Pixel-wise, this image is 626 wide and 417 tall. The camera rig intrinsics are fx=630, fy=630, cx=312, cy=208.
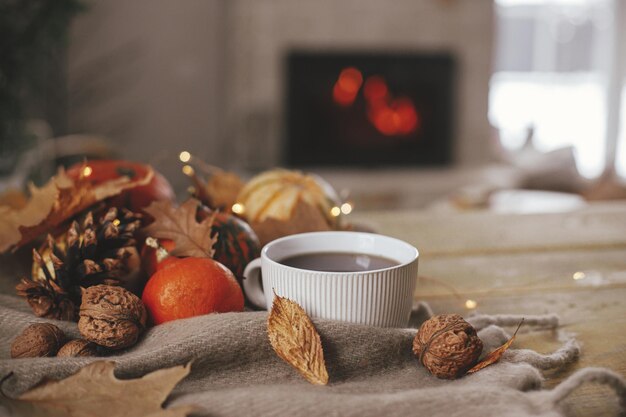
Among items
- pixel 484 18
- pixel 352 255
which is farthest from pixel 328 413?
pixel 484 18

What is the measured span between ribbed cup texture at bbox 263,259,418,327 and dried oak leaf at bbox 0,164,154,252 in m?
0.23

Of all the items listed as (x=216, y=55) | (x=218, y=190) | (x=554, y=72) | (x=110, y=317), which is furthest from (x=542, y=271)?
(x=554, y=72)

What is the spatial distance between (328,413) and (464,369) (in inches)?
5.5

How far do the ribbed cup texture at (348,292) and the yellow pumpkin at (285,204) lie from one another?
0.19 meters

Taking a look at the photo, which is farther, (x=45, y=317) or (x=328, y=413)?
(x=45, y=317)

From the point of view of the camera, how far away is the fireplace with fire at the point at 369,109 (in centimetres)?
402

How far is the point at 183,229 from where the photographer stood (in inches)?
25.3

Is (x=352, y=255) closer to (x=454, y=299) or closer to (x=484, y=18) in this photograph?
(x=454, y=299)

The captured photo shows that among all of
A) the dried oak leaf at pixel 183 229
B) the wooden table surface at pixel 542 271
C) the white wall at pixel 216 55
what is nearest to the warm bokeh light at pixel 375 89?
the white wall at pixel 216 55

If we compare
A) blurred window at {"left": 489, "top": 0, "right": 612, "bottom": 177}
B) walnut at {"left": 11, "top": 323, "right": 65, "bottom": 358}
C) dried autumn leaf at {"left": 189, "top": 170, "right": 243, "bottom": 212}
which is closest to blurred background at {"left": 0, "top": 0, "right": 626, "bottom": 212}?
blurred window at {"left": 489, "top": 0, "right": 612, "bottom": 177}

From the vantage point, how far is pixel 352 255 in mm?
675

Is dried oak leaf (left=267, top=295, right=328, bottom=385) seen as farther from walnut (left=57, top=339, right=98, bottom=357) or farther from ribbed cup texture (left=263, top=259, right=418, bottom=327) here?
walnut (left=57, top=339, right=98, bottom=357)

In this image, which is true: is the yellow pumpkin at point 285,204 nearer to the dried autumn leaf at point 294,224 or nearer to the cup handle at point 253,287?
the dried autumn leaf at point 294,224

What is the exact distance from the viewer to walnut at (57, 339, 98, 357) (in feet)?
1.75
